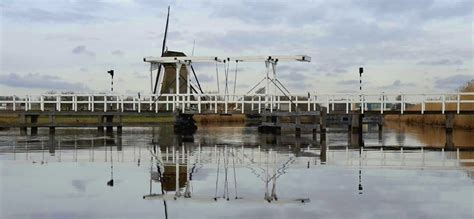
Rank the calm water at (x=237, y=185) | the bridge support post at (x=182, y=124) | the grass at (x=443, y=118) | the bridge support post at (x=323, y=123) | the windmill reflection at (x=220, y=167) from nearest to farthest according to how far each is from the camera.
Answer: the calm water at (x=237, y=185)
the windmill reflection at (x=220, y=167)
the bridge support post at (x=323, y=123)
the bridge support post at (x=182, y=124)
the grass at (x=443, y=118)

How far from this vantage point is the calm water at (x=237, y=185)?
8.92 metres

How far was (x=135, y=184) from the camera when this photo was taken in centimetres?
1173

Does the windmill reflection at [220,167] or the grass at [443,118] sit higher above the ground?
the grass at [443,118]

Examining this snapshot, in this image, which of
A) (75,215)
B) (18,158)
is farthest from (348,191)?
(18,158)

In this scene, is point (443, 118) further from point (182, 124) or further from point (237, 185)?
point (237, 185)

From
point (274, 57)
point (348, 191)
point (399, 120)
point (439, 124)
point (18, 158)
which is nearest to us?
point (348, 191)

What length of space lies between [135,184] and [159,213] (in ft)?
10.3

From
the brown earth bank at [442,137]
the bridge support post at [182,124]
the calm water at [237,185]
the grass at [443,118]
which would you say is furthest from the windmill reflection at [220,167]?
the grass at [443,118]

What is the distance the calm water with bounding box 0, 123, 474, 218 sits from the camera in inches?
351

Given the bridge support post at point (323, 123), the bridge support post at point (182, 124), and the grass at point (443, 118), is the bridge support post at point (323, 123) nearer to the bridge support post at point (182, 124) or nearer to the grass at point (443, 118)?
the bridge support post at point (182, 124)

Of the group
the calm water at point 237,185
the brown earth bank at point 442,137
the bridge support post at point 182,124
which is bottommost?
the calm water at point 237,185

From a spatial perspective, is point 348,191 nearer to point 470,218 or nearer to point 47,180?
point 470,218

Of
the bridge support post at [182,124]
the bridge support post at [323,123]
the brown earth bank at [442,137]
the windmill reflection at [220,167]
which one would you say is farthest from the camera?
the bridge support post at [182,124]

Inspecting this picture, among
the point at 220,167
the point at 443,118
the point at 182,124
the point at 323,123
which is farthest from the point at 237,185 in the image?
the point at 443,118
